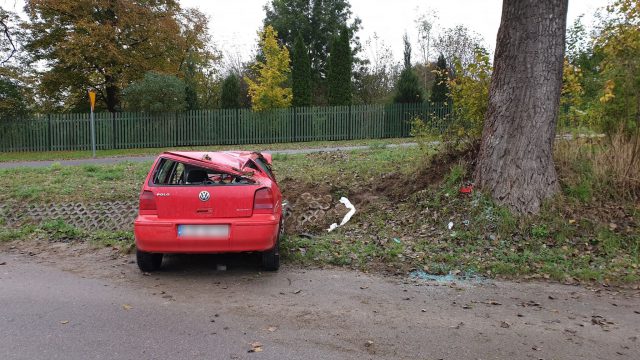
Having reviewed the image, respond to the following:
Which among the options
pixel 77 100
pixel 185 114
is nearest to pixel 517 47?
pixel 185 114

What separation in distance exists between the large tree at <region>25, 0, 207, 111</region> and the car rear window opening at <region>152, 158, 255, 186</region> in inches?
938

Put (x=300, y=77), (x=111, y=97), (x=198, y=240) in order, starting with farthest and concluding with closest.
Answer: (x=111, y=97), (x=300, y=77), (x=198, y=240)

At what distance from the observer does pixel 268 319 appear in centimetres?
439

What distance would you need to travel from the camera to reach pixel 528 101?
22.1ft

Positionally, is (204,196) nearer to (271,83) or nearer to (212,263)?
(212,263)

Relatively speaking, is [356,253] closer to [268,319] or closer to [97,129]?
[268,319]

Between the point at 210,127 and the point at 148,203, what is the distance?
20.9 metres

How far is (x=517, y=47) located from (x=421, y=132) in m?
2.82

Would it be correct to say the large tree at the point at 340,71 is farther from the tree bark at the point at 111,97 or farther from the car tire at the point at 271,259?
the car tire at the point at 271,259

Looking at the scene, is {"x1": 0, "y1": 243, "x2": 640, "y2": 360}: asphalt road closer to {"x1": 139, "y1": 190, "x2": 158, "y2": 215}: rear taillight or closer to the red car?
the red car

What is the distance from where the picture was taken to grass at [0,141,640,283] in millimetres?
5867

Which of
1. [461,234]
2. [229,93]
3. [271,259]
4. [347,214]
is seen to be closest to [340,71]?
[229,93]

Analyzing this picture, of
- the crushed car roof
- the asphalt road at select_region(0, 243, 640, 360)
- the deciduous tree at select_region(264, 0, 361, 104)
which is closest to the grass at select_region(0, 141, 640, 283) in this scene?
the asphalt road at select_region(0, 243, 640, 360)

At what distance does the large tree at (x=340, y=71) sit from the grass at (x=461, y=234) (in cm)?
2016
